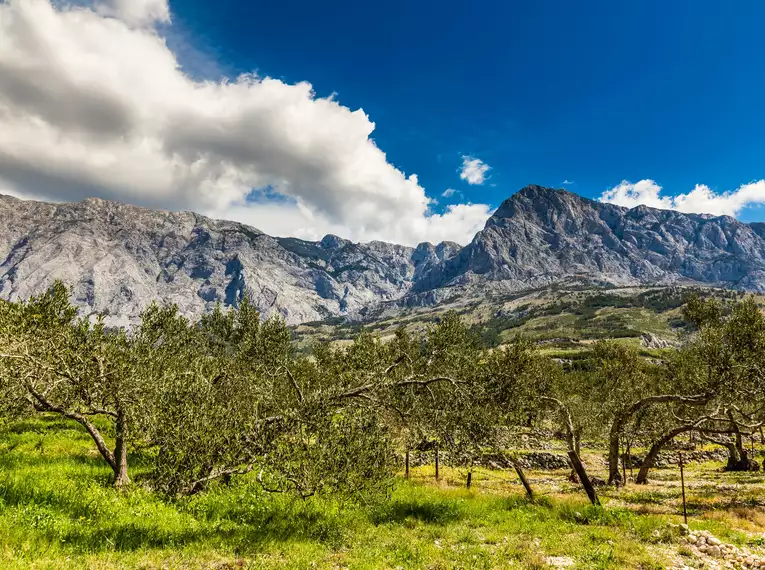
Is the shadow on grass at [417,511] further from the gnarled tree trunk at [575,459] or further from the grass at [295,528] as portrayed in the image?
the gnarled tree trunk at [575,459]

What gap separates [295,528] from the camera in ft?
58.6

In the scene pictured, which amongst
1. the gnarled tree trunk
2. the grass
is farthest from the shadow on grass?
the gnarled tree trunk

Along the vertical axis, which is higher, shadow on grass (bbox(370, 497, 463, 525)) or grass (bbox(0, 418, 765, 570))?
grass (bbox(0, 418, 765, 570))

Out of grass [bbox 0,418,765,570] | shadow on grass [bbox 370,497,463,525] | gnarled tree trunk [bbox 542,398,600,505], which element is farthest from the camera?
gnarled tree trunk [bbox 542,398,600,505]

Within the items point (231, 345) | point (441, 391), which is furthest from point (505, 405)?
point (231, 345)

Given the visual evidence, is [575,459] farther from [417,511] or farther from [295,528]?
[295,528]

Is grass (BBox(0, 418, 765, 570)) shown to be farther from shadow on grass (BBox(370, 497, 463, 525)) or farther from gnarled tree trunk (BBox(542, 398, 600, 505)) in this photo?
gnarled tree trunk (BBox(542, 398, 600, 505))

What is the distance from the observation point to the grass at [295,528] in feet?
44.7

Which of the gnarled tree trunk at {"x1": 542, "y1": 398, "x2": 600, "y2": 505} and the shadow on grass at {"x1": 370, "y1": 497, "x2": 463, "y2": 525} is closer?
the shadow on grass at {"x1": 370, "y1": 497, "x2": 463, "y2": 525}

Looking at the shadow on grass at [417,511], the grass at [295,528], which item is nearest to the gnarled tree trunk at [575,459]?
the grass at [295,528]

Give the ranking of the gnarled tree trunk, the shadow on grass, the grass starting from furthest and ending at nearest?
the gnarled tree trunk
the shadow on grass
the grass

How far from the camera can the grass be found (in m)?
13.6

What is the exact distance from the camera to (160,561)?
12.9 meters

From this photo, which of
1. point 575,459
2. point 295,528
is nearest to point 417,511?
point 295,528
